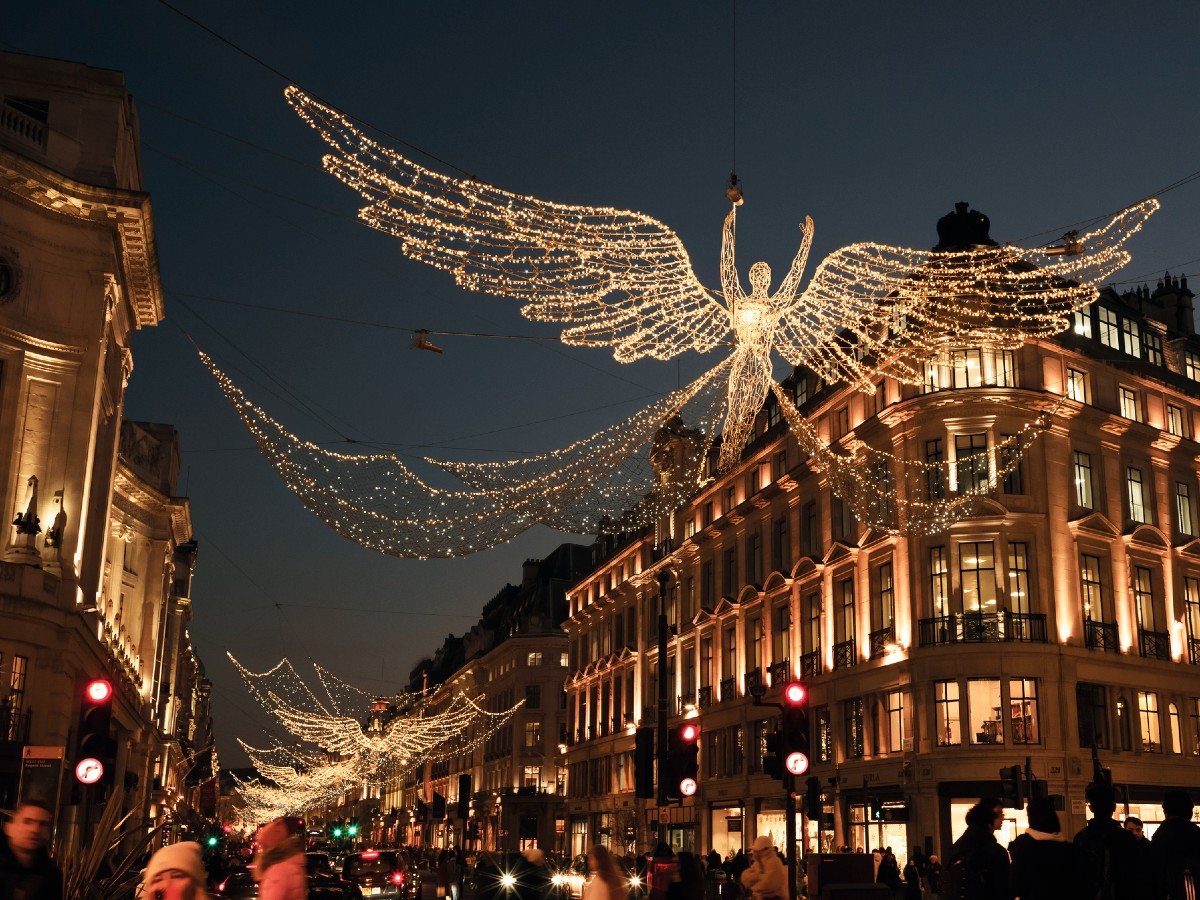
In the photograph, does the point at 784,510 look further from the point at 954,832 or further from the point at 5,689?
the point at 5,689

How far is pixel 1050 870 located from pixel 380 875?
25316mm

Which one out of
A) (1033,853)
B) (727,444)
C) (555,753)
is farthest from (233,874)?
(555,753)

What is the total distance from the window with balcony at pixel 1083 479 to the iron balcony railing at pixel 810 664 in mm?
10078

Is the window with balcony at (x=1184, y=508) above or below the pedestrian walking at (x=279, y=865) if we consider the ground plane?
above

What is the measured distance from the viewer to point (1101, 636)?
122 ft

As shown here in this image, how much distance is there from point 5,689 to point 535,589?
70.6 m

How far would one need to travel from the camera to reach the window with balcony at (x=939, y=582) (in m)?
36.8

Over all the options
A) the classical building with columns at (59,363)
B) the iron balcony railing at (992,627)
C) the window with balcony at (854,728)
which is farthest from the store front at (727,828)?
the classical building with columns at (59,363)

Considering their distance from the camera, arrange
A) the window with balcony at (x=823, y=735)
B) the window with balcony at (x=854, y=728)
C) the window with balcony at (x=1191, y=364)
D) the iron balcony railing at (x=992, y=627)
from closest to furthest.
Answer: the iron balcony railing at (x=992, y=627) → the window with balcony at (x=854, y=728) → the window with balcony at (x=823, y=735) → the window with balcony at (x=1191, y=364)

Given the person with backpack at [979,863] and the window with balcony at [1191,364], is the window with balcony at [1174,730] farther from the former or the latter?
the person with backpack at [979,863]

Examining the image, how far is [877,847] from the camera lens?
38.0m

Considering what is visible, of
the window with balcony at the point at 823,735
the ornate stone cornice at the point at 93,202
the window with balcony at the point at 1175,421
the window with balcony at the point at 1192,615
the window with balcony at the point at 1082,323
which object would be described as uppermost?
the window with balcony at the point at 1082,323

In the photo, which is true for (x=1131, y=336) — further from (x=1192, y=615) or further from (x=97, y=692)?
(x=97, y=692)

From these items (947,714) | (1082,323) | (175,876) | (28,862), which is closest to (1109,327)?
(1082,323)
